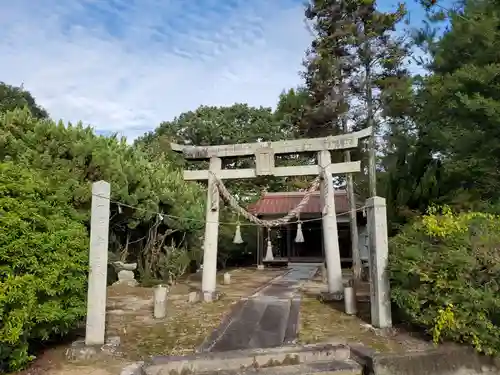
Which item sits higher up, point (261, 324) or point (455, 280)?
point (455, 280)

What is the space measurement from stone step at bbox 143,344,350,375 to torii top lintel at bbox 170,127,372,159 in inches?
230

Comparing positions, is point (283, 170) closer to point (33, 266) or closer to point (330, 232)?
point (330, 232)

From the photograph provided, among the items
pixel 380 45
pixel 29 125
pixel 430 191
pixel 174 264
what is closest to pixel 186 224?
pixel 174 264

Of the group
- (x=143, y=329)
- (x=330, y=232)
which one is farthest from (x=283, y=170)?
(x=143, y=329)

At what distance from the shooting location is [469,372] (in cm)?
527

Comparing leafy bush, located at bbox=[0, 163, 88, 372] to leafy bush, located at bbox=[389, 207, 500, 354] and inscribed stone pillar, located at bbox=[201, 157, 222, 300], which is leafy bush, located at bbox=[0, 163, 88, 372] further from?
leafy bush, located at bbox=[389, 207, 500, 354]

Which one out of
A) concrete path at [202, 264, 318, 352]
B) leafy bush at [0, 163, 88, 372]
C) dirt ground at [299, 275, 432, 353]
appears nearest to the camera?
leafy bush at [0, 163, 88, 372]

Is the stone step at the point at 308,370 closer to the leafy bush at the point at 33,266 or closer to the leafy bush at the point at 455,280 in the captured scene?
the leafy bush at the point at 455,280

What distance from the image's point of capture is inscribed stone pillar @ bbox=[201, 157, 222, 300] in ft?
33.6

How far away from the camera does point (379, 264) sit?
6867 mm

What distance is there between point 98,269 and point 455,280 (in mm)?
5197

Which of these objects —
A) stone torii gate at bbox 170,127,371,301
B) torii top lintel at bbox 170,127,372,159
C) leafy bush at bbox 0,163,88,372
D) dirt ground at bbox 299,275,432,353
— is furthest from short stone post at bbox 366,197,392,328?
leafy bush at bbox 0,163,88,372

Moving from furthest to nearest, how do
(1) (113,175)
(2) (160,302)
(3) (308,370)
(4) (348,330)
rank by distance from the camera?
(1) (113,175) → (2) (160,302) → (4) (348,330) → (3) (308,370)

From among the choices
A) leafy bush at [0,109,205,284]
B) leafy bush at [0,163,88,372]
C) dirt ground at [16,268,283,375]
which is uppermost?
leafy bush at [0,109,205,284]
